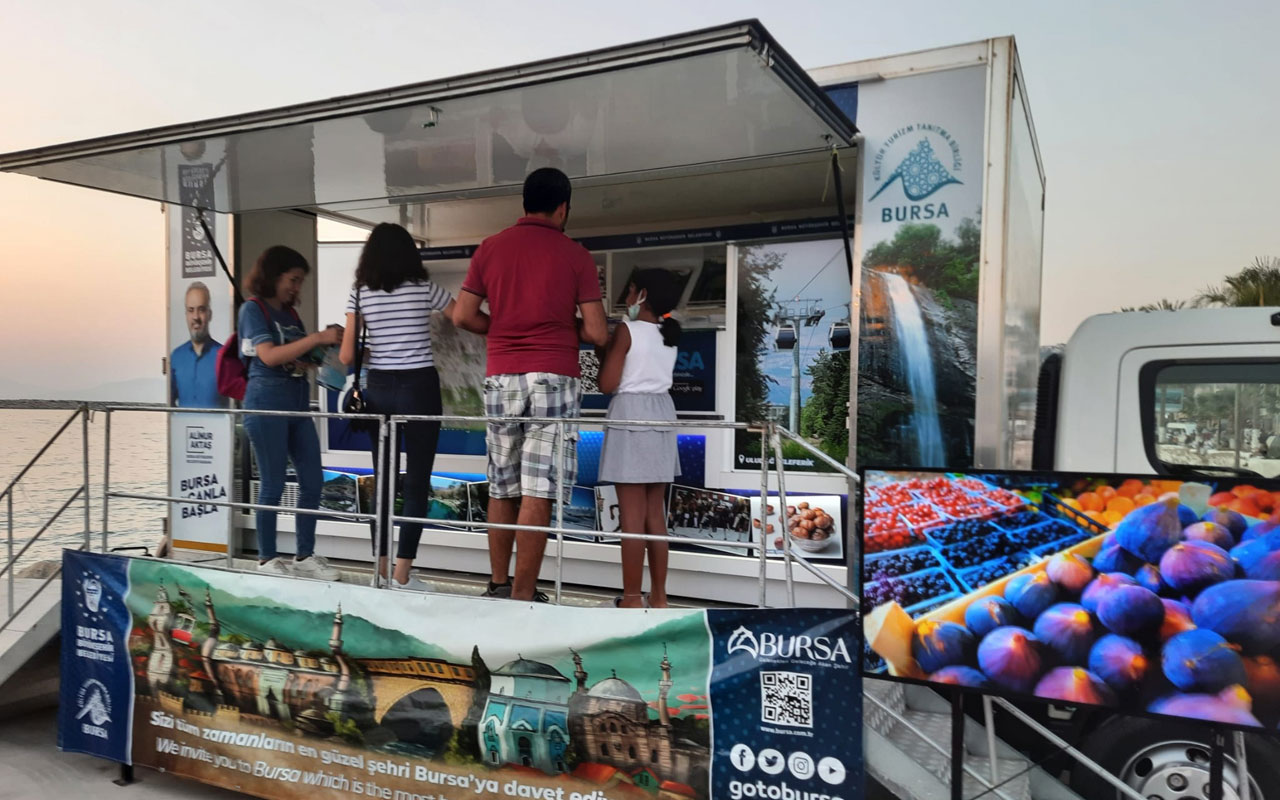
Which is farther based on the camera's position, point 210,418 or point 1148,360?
point 210,418

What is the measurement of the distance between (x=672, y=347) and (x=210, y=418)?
3913 mm

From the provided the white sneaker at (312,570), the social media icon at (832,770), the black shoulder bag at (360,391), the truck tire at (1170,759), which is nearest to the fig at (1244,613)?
the truck tire at (1170,759)

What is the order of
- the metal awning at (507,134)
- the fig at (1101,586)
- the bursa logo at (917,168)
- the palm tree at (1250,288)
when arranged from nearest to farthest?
the fig at (1101,586)
the metal awning at (507,134)
the bursa logo at (917,168)
the palm tree at (1250,288)

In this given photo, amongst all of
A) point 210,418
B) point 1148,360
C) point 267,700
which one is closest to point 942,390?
point 1148,360

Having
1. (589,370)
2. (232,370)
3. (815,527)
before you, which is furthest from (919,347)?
(232,370)

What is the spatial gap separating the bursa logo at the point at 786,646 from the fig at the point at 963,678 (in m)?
0.34

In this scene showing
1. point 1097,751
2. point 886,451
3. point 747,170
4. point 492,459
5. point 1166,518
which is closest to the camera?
point 1166,518

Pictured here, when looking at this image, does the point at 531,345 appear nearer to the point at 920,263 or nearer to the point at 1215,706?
the point at 920,263

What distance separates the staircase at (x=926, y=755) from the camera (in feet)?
9.64

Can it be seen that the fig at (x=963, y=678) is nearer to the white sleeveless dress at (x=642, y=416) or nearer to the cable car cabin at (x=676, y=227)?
the cable car cabin at (x=676, y=227)

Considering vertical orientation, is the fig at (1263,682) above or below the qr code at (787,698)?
above

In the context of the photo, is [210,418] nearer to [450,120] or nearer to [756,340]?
[450,120]

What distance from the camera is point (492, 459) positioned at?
380cm

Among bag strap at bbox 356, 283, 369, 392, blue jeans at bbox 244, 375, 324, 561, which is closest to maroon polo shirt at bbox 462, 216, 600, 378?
bag strap at bbox 356, 283, 369, 392
